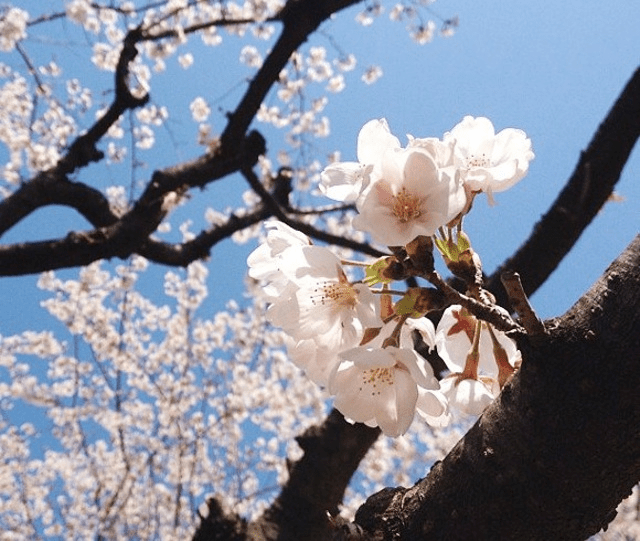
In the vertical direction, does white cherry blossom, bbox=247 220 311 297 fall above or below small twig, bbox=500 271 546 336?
above

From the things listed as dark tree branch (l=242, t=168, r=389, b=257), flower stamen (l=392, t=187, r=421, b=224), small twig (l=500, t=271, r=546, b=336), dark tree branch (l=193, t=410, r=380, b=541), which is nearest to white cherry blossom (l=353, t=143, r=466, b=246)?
flower stamen (l=392, t=187, r=421, b=224)

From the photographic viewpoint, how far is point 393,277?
0.95 metres

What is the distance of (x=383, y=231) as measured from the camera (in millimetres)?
896

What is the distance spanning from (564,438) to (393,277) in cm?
35

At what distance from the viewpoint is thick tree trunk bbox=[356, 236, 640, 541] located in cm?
86

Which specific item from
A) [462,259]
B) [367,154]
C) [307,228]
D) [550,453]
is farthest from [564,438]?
[307,228]

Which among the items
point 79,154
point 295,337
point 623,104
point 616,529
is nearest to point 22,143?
point 79,154

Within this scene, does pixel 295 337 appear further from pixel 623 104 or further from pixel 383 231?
pixel 623 104

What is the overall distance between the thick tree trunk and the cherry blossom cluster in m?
0.12

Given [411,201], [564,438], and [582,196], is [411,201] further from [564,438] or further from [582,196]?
[582,196]

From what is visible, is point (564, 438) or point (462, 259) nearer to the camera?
point (564, 438)

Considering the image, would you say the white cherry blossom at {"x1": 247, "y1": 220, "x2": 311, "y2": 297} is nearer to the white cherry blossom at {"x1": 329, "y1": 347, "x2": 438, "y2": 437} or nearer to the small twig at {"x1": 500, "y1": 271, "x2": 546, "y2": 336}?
the white cherry blossom at {"x1": 329, "y1": 347, "x2": 438, "y2": 437}

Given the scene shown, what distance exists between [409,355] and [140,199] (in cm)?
332

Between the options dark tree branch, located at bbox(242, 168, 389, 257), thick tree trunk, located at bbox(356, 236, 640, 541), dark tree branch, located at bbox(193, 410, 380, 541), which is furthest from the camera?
dark tree branch, located at bbox(242, 168, 389, 257)
